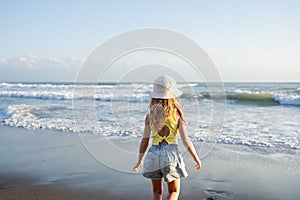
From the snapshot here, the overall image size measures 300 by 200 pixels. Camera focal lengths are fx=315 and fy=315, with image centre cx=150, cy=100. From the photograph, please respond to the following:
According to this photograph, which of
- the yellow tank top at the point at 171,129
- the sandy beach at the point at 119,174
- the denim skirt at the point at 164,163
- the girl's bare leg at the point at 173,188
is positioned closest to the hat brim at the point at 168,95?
the yellow tank top at the point at 171,129

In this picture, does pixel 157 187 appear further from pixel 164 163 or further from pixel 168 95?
pixel 168 95

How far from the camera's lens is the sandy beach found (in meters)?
4.09

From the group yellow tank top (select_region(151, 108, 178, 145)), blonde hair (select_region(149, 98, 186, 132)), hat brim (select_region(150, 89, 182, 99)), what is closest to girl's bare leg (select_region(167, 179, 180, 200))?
yellow tank top (select_region(151, 108, 178, 145))

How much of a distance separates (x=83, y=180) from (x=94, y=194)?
56 cm

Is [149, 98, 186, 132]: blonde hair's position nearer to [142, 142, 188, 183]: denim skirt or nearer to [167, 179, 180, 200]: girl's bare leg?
[142, 142, 188, 183]: denim skirt

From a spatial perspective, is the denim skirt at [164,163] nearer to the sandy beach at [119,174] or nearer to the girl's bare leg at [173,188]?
the girl's bare leg at [173,188]

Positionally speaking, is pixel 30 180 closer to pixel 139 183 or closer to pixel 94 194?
pixel 94 194

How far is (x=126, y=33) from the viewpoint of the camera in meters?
3.23

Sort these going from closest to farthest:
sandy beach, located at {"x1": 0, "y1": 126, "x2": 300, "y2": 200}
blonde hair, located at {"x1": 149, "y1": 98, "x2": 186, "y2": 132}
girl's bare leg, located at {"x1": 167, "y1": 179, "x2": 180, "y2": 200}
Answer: blonde hair, located at {"x1": 149, "y1": 98, "x2": 186, "y2": 132}, girl's bare leg, located at {"x1": 167, "y1": 179, "x2": 180, "y2": 200}, sandy beach, located at {"x1": 0, "y1": 126, "x2": 300, "y2": 200}

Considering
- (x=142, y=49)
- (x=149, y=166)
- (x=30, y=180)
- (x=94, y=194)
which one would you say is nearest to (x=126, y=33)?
(x=142, y=49)

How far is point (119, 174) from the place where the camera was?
4867mm

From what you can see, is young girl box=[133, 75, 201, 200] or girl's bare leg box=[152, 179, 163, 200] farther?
girl's bare leg box=[152, 179, 163, 200]

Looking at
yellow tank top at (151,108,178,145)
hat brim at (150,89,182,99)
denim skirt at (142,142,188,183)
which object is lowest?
denim skirt at (142,142,188,183)

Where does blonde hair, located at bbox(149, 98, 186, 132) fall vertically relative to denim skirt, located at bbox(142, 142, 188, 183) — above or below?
above
